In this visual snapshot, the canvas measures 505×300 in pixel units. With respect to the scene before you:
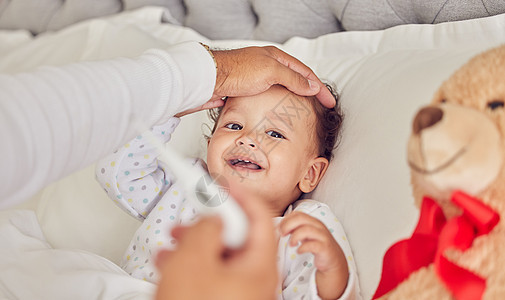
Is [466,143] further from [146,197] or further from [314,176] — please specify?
[146,197]

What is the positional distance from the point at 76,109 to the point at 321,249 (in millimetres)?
282

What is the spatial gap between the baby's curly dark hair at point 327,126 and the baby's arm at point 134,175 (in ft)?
0.75

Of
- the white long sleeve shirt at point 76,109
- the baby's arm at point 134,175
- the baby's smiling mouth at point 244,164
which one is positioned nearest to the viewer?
the white long sleeve shirt at point 76,109

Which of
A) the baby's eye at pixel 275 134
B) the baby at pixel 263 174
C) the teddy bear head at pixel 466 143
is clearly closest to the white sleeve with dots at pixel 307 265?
the baby at pixel 263 174

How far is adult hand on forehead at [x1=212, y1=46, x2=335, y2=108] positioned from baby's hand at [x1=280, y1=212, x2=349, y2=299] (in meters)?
0.25

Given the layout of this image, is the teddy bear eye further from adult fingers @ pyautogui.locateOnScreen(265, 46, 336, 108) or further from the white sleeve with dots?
adult fingers @ pyautogui.locateOnScreen(265, 46, 336, 108)

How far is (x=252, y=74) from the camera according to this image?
72cm

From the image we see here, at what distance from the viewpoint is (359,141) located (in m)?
0.67

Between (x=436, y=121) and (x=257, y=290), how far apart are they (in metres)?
0.17

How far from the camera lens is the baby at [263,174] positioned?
0.65 meters

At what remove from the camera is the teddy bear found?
1.14 feet

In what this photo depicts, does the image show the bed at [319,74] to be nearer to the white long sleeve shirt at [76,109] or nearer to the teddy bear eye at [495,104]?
the teddy bear eye at [495,104]

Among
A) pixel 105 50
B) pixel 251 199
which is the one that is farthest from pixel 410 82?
pixel 105 50

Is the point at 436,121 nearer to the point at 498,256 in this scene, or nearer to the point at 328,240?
the point at 498,256
